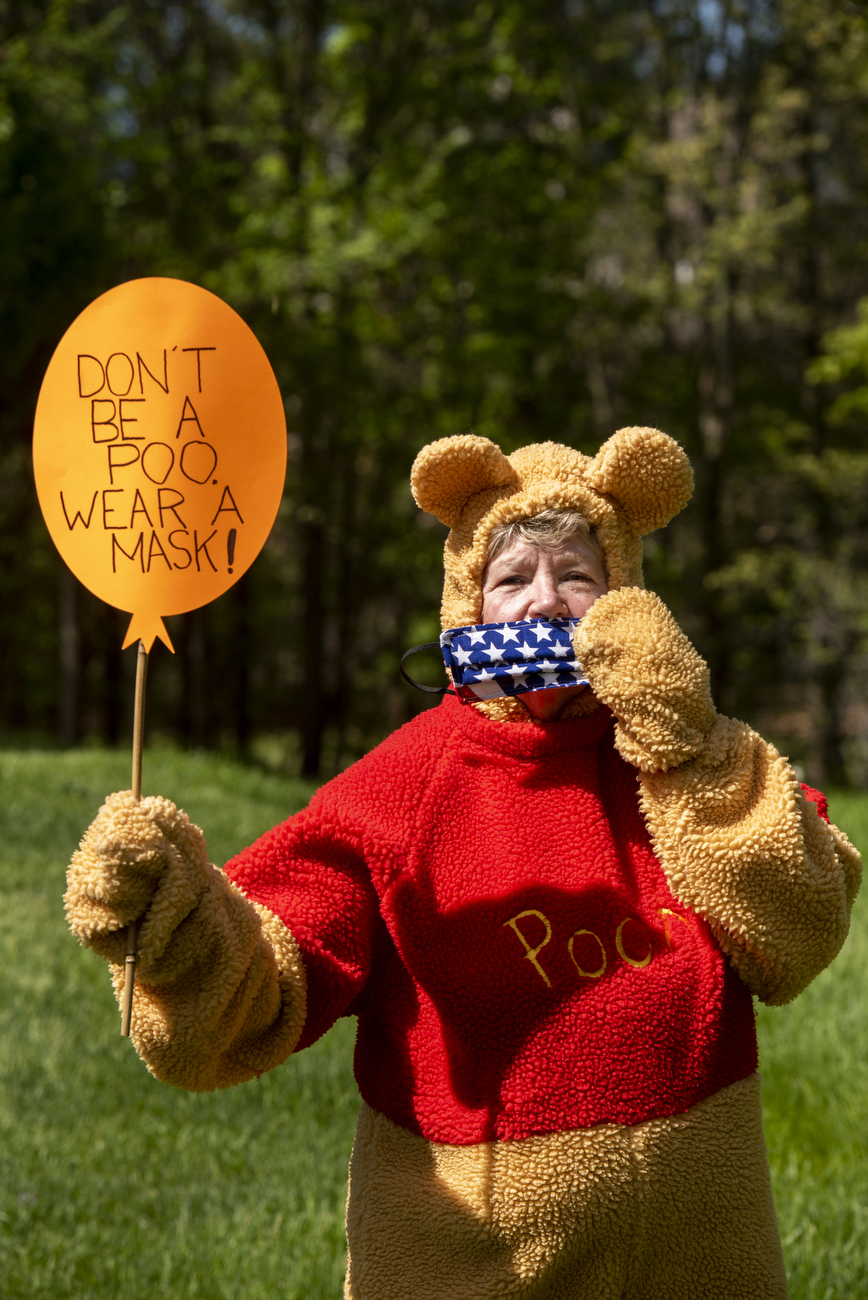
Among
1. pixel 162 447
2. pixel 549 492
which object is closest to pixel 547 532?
pixel 549 492

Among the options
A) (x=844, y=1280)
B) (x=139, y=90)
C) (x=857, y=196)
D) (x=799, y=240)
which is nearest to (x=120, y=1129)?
(x=844, y=1280)

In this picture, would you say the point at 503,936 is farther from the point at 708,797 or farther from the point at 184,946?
the point at 184,946

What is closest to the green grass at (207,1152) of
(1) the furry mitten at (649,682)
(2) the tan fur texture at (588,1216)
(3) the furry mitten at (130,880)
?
(2) the tan fur texture at (588,1216)

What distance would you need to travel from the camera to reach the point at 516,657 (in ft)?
6.03

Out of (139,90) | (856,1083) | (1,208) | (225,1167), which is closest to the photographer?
(225,1167)

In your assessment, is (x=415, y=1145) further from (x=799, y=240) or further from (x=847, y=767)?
(x=799, y=240)

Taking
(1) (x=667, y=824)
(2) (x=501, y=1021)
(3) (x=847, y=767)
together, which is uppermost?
(1) (x=667, y=824)

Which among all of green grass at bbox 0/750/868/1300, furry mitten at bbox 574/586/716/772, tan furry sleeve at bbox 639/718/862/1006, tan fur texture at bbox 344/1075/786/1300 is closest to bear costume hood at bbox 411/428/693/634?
furry mitten at bbox 574/586/716/772

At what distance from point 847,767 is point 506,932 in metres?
16.6

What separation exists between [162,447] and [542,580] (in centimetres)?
65

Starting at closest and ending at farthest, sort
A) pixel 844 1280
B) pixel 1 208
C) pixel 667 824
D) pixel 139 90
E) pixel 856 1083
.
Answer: pixel 667 824 < pixel 844 1280 < pixel 856 1083 < pixel 1 208 < pixel 139 90

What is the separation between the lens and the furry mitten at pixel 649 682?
66.2 inches

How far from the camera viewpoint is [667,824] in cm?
172

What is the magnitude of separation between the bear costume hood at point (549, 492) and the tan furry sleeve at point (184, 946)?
→ 0.62 metres
